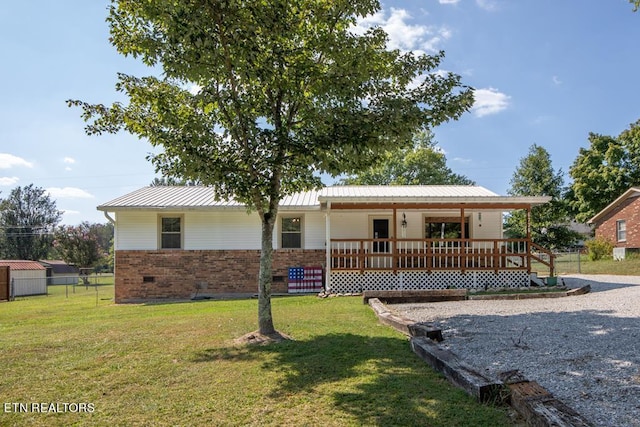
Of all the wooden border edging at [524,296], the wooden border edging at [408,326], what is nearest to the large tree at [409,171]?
the wooden border edging at [524,296]

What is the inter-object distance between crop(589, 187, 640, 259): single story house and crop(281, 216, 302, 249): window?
21.3 m

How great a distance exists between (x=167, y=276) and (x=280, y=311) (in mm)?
7290

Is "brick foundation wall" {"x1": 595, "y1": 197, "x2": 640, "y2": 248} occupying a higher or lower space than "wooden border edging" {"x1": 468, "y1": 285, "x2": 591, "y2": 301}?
higher

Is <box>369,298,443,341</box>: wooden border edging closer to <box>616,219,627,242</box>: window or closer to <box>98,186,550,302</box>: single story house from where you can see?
<box>98,186,550,302</box>: single story house

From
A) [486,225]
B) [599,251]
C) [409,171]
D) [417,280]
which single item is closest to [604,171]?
[599,251]

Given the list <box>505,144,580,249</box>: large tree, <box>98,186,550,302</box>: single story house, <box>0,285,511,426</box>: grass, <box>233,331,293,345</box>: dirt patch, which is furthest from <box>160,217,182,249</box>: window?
<box>505,144,580,249</box>: large tree

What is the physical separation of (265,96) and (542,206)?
2877 centimetres

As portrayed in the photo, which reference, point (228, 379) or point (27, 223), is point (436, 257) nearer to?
point (228, 379)

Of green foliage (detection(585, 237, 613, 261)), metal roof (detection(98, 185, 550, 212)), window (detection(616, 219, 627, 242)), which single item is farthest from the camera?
window (detection(616, 219, 627, 242))

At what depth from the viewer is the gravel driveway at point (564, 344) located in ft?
11.7

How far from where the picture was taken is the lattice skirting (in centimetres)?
1309

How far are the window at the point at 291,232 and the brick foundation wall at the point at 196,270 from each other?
1.30ft

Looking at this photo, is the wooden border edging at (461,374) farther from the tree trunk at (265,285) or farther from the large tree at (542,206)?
the large tree at (542,206)

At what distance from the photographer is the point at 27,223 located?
193 ft
